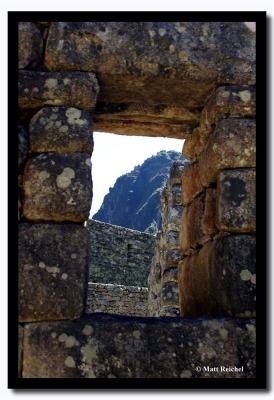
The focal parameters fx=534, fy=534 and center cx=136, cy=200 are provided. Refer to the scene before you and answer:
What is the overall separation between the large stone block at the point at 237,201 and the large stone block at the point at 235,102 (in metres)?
0.40

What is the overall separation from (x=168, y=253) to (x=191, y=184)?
9.86 feet

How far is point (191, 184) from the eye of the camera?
4301mm

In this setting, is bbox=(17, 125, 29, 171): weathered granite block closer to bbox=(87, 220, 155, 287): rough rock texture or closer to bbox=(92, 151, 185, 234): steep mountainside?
bbox=(87, 220, 155, 287): rough rock texture

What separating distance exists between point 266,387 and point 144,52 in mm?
2205

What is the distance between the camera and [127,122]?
4.04m

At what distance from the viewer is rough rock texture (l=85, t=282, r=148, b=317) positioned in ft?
41.1

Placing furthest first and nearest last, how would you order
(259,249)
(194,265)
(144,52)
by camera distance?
(194,265) < (144,52) < (259,249)

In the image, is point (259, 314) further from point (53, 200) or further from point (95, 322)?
point (53, 200)

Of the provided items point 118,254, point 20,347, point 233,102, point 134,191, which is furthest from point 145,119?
point 134,191

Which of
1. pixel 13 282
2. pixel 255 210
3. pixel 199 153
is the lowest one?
pixel 13 282

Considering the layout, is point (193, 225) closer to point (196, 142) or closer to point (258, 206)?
point (196, 142)

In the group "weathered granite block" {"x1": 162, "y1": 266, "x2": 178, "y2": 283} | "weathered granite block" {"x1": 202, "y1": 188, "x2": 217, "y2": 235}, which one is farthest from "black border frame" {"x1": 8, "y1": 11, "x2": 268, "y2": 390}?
"weathered granite block" {"x1": 162, "y1": 266, "x2": 178, "y2": 283}

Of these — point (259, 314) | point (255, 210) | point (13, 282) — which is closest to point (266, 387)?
point (259, 314)

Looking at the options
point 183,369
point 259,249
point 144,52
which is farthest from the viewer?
point 144,52
